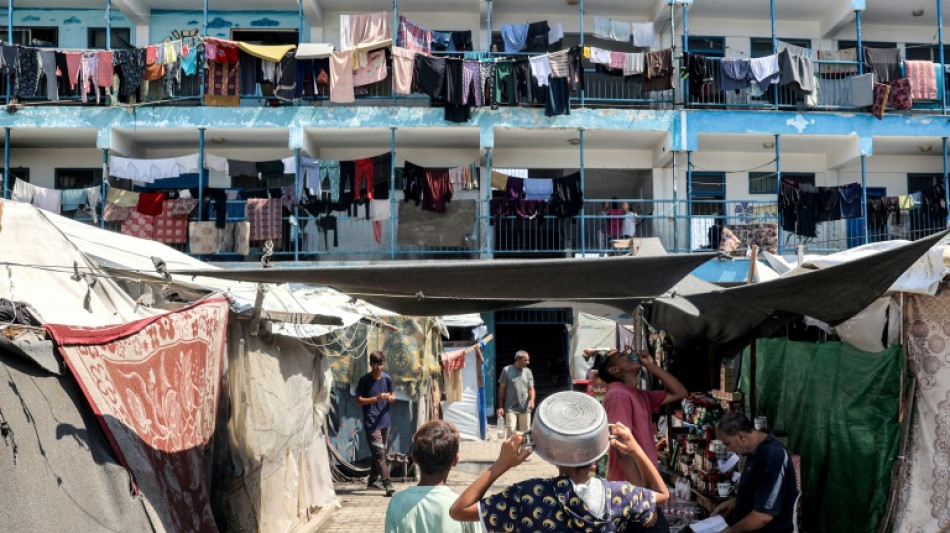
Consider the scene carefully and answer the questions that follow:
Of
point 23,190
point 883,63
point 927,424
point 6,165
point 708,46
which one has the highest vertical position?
point 708,46

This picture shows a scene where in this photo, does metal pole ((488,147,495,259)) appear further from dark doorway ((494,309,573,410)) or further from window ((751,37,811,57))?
window ((751,37,811,57))

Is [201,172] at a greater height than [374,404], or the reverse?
[201,172]

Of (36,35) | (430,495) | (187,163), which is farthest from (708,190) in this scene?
(430,495)

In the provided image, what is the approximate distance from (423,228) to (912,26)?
1400 cm

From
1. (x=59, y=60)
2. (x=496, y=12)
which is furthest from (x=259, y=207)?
(x=496, y=12)

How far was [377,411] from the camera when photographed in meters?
12.0

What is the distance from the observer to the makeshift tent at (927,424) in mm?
6105

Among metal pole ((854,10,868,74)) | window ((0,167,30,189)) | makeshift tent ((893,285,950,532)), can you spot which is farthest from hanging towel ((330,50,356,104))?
makeshift tent ((893,285,950,532))

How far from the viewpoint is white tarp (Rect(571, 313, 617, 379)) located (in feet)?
62.7

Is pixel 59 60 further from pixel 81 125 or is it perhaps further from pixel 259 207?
pixel 259 207

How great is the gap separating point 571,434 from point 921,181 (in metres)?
22.4

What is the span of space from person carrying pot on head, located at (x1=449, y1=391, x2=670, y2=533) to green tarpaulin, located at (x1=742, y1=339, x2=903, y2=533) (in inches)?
150

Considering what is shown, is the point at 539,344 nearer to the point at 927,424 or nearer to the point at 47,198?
the point at 47,198

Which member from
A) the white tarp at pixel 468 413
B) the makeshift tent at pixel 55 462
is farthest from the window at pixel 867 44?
the makeshift tent at pixel 55 462
